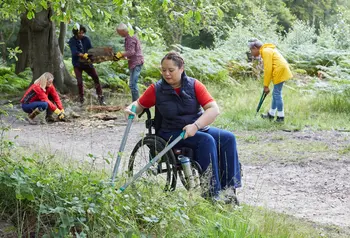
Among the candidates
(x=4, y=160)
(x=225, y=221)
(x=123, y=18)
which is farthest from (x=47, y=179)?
(x=123, y=18)

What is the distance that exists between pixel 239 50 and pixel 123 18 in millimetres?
14236

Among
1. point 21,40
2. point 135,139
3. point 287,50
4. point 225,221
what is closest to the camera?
point 225,221

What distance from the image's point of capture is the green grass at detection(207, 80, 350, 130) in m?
11.7

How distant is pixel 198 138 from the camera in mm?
5688

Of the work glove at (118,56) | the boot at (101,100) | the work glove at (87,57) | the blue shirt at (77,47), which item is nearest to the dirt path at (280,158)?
the work glove at (118,56)

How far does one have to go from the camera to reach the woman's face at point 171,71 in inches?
227

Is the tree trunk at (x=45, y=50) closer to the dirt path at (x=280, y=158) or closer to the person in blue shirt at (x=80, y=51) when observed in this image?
the person in blue shirt at (x=80, y=51)

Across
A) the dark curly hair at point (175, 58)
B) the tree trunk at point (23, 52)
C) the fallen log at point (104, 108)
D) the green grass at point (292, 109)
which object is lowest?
the fallen log at point (104, 108)

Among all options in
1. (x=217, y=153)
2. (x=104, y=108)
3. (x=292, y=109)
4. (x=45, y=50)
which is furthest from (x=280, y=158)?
(x=45, y=50)

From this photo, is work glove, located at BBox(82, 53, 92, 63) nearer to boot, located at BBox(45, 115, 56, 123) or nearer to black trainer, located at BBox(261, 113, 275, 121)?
boot, located at BBox(45, 115, 56, 123)

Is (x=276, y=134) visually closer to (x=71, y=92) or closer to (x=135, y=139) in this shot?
(x=135, y=139)

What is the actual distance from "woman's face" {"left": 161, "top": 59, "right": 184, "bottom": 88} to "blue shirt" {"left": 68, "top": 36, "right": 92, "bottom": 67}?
27.7 ft

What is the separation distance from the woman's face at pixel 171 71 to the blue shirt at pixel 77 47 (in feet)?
27.7

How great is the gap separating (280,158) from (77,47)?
21.7 feet
